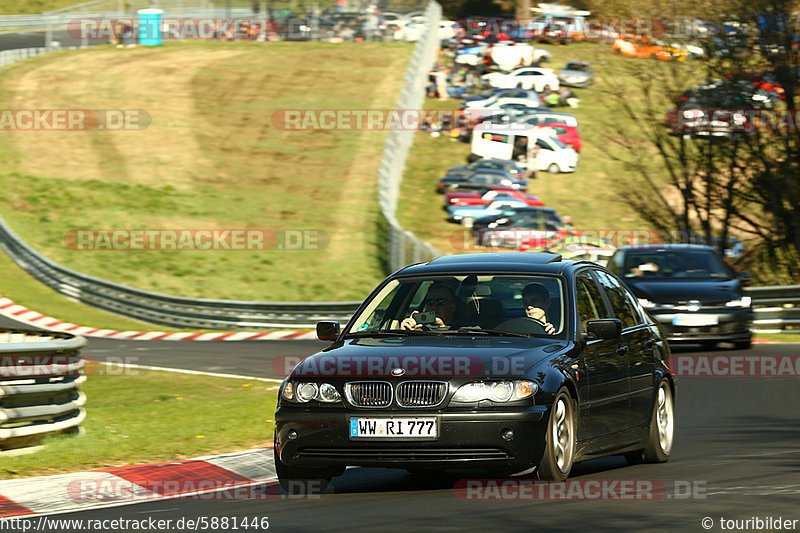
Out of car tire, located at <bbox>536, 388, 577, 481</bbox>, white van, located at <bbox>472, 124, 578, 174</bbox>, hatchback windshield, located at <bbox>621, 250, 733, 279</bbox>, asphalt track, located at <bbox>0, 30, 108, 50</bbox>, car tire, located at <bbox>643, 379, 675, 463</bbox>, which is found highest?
car tire, located at <bbox>536, 388, 577, 481</bbox>

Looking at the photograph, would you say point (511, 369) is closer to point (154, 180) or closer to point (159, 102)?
point (154, 180)

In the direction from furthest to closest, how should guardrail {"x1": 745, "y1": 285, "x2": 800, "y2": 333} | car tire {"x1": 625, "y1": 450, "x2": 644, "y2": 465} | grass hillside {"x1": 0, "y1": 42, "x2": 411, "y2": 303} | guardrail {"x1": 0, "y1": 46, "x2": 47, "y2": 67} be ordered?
guardrail {"x1": 0, "y1": 46, "x2": 47, "y2": 67}
grass hillside {"x1": 0, "y1": 42, "x2": 411, "y2": 303}
guardrail {"x1": 745, "y1": 285, "x2": 800, "y2": 333}
car tire {"x1": 625, "y1": 450, "x2": 644, "y2": 465}

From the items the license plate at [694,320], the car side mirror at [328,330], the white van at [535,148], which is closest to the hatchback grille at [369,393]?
the car side mirror at [328,330]

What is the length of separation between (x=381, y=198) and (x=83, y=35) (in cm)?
3647

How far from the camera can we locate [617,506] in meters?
7.55

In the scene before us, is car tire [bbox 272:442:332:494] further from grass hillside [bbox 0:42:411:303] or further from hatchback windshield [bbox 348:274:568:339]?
grass hillside [bbox 0:42:411:303]

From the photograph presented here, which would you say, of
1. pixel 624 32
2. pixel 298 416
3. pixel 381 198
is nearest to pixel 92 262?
pixel 381 198

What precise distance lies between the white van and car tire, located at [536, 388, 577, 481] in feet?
130

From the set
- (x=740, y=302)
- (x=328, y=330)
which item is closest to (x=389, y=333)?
(x=328, y=330)

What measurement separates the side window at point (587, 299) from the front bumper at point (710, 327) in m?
9.80

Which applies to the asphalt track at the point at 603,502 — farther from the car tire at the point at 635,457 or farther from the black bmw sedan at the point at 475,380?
the black bmw sedan at the point at 475,380

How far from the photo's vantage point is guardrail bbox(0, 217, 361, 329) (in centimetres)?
2783

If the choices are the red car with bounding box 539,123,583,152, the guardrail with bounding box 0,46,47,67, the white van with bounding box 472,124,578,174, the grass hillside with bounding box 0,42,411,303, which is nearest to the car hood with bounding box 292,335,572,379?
the grass hillside with bounding box 0,42,411,303

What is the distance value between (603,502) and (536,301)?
1.84 m
